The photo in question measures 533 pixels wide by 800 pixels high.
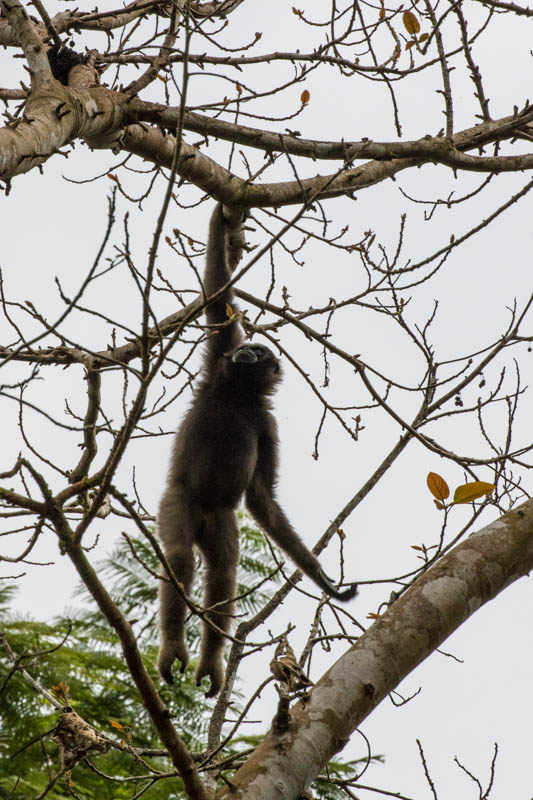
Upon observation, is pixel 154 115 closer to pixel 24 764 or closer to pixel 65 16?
pixel 65 16

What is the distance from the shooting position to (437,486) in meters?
4.51

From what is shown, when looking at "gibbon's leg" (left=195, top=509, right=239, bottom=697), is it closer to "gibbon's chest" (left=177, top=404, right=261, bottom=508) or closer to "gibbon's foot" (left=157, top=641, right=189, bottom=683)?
"gibbon's chest" (left=177, top=404, right=261, bottom=508)

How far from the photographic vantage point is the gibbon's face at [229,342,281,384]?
791cm

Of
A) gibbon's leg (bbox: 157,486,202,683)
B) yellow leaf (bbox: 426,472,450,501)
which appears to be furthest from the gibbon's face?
yellow leaf (bbox: 426,472,450,501)

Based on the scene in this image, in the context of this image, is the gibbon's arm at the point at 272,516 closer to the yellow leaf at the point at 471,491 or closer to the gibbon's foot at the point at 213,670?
the gibbon's foot at the point at 213,670

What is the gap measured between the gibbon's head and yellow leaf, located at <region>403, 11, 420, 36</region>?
310 centimetres

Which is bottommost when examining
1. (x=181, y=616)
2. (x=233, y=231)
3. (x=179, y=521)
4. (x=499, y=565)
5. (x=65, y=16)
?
(x=499, y=565)

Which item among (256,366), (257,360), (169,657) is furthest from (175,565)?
(256,366)

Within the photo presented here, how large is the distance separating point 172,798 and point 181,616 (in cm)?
449

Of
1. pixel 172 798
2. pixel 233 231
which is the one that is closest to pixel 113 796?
pixel 172 798

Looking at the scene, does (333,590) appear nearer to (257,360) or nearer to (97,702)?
(257,360)

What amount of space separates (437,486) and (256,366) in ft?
13.6

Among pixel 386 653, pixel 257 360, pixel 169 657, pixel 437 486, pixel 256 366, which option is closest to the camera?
pixel 386 653

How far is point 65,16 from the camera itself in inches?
→ 259
